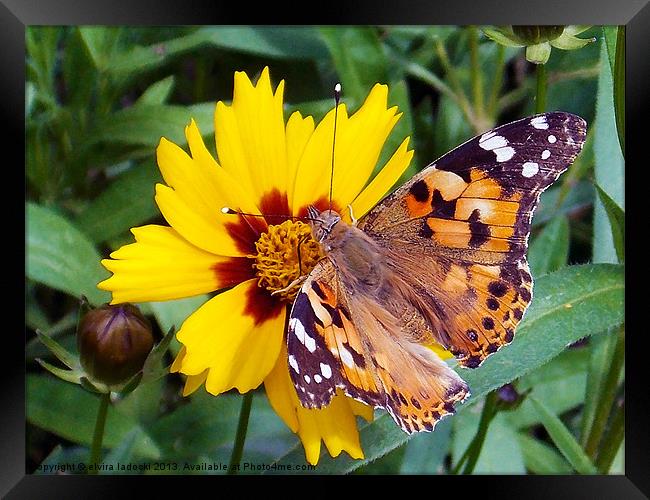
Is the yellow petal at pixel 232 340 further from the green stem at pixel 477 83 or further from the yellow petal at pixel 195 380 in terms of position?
the green stem at pixel 477 83

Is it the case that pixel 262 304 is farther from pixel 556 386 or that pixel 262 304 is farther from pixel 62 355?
pixel 556 386

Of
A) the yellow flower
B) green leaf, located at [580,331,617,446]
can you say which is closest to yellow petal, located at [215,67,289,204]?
the yellow flower

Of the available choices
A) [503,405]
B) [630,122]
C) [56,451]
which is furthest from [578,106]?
[56,451]

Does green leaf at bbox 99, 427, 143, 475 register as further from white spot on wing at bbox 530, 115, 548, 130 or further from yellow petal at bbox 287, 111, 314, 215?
white spot on wing at bbox 530, 115, 548, 130

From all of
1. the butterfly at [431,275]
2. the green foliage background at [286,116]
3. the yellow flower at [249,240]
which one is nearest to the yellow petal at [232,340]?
the yellow flower at [249,240]

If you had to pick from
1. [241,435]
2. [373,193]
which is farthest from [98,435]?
[373,193]
